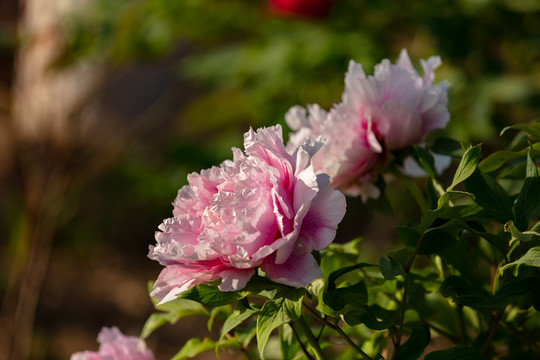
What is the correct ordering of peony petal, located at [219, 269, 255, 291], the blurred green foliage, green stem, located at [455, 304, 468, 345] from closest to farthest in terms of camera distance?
peony petal, located at [219, 269, 255, 291] → green stem, located at [455, 304, 468, 345] → the blurred green foliage

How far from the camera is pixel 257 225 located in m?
0.33

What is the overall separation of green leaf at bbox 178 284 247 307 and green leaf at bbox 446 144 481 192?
13cm

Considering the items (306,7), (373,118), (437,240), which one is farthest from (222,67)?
(437,240)

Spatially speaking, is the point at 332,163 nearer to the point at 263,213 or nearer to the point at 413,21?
the point at 263,213

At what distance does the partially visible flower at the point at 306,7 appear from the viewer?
1.38 m

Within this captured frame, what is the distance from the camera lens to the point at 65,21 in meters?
1.44

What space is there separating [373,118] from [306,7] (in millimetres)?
985

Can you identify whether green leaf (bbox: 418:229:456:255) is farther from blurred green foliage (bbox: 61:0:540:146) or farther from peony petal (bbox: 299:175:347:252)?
blurred green foliage (bbox: 61:0:540:146)

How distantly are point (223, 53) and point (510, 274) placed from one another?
1.33 m

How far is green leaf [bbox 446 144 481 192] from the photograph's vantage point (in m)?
0.34

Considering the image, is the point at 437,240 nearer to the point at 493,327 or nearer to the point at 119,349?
the point at 493,327

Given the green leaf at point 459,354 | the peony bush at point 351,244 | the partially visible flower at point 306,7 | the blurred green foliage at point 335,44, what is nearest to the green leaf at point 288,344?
the peony bush at point 351,244

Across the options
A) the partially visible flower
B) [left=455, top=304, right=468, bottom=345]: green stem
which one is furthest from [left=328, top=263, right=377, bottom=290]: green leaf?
the partially visible flower

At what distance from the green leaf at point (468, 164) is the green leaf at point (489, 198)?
16mm
